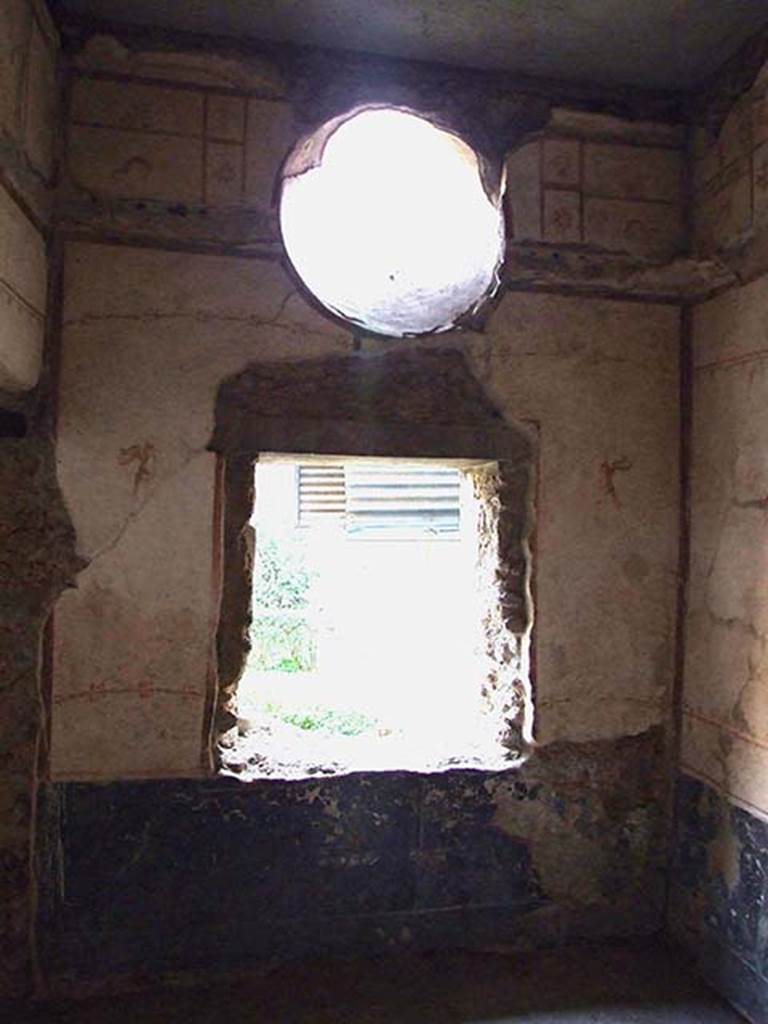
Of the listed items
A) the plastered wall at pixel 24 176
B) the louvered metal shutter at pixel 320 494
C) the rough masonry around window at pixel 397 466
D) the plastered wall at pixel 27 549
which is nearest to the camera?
the plastered wall at pixel 24 176

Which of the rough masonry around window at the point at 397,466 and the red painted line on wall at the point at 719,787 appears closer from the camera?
the red painted line on wall at the point at 719,787

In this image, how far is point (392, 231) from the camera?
3.79m

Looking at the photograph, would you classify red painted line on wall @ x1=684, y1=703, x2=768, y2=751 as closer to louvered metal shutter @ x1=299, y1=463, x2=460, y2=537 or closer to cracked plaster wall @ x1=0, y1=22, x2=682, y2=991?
cracked plaster wall @ x1=0, y1=22, x2=682, y2=991

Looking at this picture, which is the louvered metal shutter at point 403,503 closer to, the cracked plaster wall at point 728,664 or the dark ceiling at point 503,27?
the cracked plaster wall at point 728,664

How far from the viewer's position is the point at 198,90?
264 cm

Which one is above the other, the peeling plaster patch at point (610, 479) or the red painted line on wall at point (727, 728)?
the peeling plaster patch at point (610, 479)

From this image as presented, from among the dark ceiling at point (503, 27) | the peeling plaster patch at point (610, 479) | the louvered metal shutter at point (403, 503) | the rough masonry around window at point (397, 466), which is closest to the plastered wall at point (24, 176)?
the dark ceiling at point (503, 27)

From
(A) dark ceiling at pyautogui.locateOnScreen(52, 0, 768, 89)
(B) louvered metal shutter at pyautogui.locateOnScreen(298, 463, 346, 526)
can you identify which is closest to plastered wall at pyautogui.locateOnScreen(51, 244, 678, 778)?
(A) dark ceiling at pyautogui.locateOnScreen(52, 0, 768, 89)

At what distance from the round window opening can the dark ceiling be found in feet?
0.83

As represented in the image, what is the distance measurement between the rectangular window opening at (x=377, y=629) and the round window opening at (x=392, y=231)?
59 cm

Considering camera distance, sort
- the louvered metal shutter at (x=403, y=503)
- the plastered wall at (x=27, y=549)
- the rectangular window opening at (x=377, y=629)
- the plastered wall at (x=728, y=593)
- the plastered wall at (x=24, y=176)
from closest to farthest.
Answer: the plastered wall at (x=24, y=176) < the plastered wall at (x=27, y=549) < the plastered wall at (x=728, y=593) < the rectangular window opening at (x=377, y=629) < the louvered metal shutter at (x=403, y=503)

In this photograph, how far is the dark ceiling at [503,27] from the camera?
8.21ft

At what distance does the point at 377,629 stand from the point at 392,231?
2.64 metres

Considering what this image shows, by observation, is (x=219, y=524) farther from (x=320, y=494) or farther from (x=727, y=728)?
(x=320, y=494)
